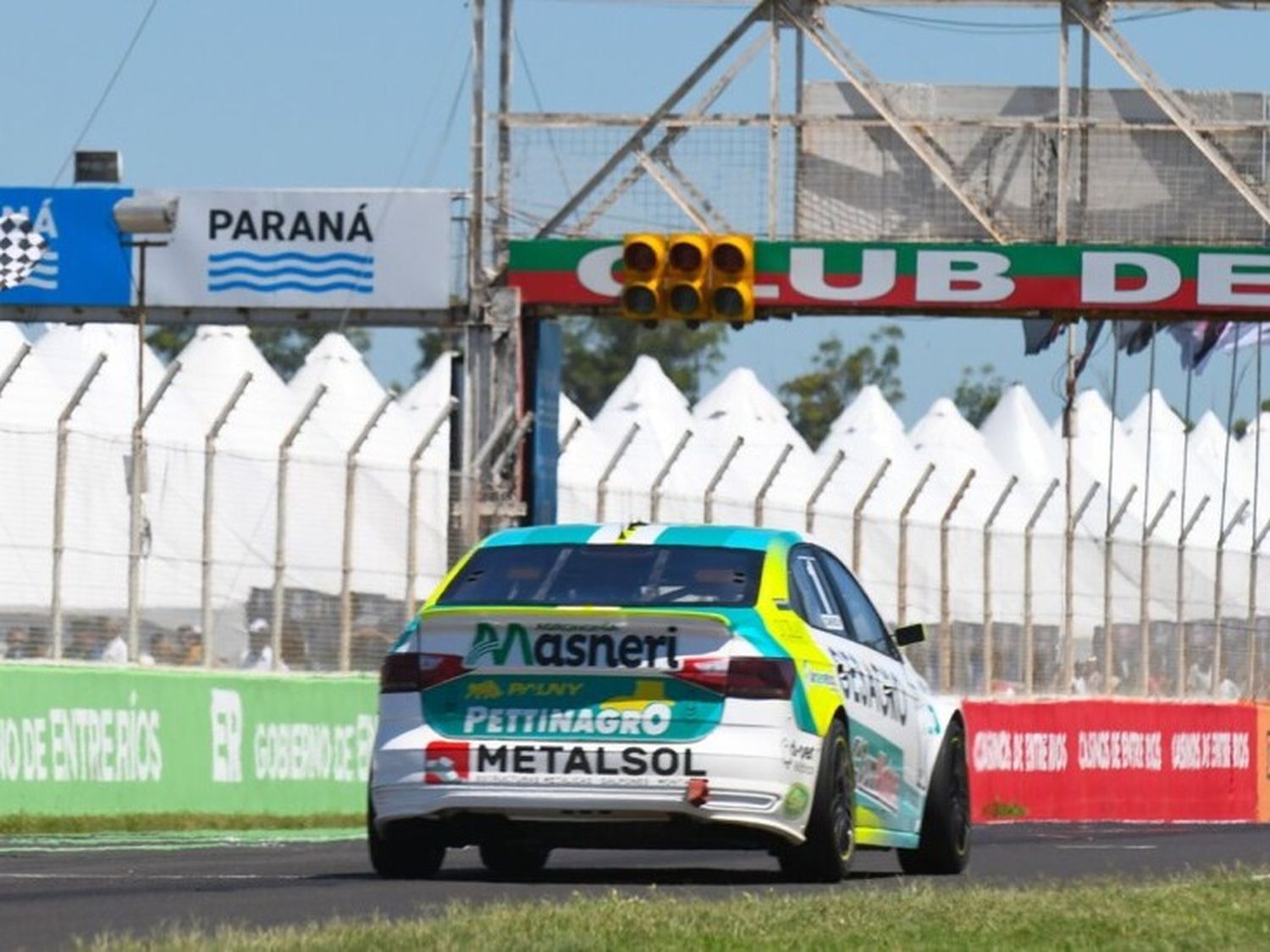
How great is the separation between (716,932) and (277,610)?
1423cm

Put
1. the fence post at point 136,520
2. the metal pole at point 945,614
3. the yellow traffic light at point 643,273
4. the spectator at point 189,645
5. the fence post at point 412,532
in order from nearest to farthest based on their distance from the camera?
the fence post at point 136,520 → the spectator at point 189,645 → the fence post at point 412,532 → the yellow traffic light at point 643,273 → the metal pole at point 945,614

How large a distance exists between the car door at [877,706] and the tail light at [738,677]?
0.81m

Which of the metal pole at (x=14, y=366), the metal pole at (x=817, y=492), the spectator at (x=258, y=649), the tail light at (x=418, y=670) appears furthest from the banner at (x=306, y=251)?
the tail light at (x=418, y=670)

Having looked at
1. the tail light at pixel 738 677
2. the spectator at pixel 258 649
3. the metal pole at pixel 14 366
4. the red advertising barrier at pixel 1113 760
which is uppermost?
the metal pole at pixel 14 366

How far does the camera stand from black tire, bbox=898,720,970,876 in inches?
624

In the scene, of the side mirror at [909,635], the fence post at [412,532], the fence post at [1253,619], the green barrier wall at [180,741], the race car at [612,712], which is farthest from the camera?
the fence post at [1253,619]

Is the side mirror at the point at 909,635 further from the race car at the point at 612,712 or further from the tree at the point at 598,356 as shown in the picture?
the tree at the point at 598,356

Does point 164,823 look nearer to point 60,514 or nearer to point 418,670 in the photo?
point 60,514

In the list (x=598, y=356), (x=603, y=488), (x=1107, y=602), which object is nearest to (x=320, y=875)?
(x=603, y=488)

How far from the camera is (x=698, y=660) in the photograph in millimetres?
13703

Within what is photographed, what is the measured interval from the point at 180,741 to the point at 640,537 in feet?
29.0

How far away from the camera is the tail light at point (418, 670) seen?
45.3 ft

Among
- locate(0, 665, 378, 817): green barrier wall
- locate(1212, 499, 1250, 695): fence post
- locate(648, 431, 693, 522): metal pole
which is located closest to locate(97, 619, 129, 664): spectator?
locate(0, 665, 378, 817): green barrier wall

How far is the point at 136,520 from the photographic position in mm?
23109
